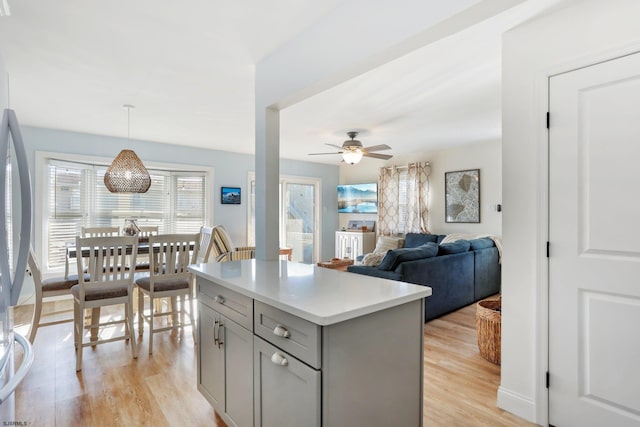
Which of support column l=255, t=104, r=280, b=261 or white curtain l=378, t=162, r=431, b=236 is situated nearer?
support column l=255, t=104, r=280, b=261

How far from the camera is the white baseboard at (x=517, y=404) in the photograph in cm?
199

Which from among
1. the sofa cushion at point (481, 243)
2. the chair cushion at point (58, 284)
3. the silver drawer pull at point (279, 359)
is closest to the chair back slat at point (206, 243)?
the chair cushion at point (58, 284)

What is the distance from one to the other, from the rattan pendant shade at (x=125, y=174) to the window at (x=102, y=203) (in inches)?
39.8

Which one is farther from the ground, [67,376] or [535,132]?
[535,132]

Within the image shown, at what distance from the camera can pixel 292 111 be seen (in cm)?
387

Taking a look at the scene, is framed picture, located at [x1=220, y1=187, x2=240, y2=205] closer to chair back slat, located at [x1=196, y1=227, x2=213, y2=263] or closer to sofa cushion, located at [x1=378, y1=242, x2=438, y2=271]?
chair back slat, located at [x1=196, y1=227, x2=213, y2=263]

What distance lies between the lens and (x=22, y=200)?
1.05 meters

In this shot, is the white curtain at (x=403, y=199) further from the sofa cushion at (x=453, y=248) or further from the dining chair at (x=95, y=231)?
the dining chair at (x=95, y=231)

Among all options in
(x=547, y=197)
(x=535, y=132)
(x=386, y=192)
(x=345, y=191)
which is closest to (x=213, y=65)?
(x=535, y=132)

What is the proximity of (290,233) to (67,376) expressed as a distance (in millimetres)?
4943

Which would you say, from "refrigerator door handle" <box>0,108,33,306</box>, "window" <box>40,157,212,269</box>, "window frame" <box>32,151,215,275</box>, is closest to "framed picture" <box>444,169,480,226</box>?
"window" <box>40,157,212,269</box>

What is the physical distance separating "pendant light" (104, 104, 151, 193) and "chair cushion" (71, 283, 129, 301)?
1254 mm

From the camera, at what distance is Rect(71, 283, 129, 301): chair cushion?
108 inches

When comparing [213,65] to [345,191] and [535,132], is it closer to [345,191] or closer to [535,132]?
[535,132]
